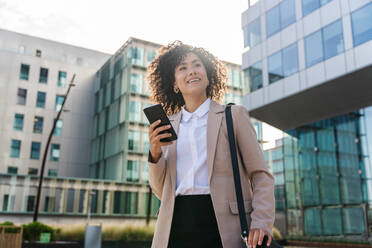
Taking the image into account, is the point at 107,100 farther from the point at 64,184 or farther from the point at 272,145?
the point at 272,145

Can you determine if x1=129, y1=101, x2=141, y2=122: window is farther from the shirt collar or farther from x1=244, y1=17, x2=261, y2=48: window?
the shirt collar

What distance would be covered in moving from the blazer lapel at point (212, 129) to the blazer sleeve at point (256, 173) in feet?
0.35

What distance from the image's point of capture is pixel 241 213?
7.14 feet

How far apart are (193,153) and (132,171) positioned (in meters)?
36.9

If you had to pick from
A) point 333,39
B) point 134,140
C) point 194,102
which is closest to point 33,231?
point 333,39

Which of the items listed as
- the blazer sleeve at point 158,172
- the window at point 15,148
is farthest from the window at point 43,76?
the blazer sleeve at point 158,172

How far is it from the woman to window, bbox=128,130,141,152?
36.7 m

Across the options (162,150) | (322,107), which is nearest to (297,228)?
(322,107)

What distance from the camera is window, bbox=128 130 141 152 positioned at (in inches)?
1539

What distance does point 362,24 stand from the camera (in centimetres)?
1888

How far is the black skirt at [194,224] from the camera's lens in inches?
87.1

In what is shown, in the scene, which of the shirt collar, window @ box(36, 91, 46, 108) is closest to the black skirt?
the shirt collar

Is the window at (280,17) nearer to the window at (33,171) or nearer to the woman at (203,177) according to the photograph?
the woman at (203,177)

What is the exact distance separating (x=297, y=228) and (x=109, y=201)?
59.5 ft
